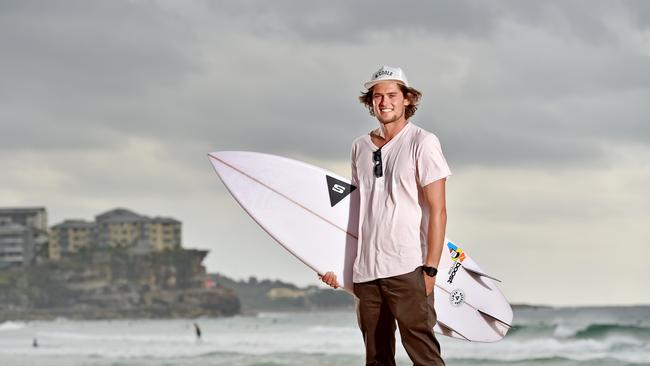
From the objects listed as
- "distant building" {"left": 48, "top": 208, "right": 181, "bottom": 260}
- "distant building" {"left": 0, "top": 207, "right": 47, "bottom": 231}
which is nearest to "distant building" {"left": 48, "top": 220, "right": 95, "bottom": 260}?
"distant building" {"left": 48, "top": 208, "right": 181, "bottom": 260}

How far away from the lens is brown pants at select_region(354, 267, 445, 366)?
2803mm

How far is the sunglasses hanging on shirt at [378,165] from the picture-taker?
2908 millimetres

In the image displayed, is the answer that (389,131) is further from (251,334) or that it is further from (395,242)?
(251,334)

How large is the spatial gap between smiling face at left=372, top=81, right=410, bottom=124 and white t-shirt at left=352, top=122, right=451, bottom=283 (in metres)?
0.07

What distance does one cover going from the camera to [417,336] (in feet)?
9.31

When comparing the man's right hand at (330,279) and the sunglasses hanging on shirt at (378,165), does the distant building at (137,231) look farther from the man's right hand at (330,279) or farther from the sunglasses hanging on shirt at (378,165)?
the sunglasses hanging on shirt at (378,165)

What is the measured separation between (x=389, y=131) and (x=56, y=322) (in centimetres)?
5427

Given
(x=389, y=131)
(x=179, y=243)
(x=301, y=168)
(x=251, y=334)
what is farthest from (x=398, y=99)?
(x=179, y=243)

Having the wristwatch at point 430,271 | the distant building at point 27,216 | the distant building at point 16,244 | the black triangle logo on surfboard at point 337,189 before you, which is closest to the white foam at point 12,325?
the distant building at point 16,244

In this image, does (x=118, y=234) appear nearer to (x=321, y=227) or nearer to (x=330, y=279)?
(x=321, y=227)

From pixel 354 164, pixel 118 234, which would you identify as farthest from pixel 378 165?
pixel 118 234

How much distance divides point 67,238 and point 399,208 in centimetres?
6095

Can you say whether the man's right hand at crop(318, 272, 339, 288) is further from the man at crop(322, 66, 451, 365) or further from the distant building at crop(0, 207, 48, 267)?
the distant building at crop(0, 207, 48, 267)

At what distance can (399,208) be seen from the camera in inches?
111
